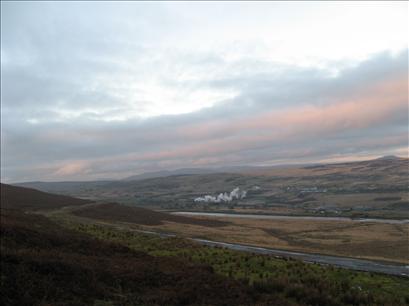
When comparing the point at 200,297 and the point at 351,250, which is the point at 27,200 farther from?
the point at 200,297

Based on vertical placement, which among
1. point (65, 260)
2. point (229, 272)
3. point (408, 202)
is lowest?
point (408, 202)

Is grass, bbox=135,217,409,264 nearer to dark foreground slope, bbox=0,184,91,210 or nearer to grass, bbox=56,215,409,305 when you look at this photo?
grass, bbox=56,215,409,305

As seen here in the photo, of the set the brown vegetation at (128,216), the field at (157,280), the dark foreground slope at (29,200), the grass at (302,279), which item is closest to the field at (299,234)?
the brown vegetation at (128,216)

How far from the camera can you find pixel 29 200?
101688mm

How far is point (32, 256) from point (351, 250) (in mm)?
46269

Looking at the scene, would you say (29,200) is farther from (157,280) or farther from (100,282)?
(100,282)

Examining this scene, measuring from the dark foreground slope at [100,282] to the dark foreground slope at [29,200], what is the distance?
7461 centimetres

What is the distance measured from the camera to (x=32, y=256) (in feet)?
63.2

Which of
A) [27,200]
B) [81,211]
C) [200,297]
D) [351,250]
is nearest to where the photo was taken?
[200,297]

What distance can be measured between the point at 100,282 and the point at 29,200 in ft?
307

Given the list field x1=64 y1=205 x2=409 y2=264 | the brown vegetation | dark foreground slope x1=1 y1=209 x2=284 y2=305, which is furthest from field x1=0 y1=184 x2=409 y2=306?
the brown vegetation

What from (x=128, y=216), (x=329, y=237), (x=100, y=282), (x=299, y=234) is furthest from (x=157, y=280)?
(x=128, y=216)

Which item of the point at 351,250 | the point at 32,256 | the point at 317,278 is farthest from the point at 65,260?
the point at 351,250

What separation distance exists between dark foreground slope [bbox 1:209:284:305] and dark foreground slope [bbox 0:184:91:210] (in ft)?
245
